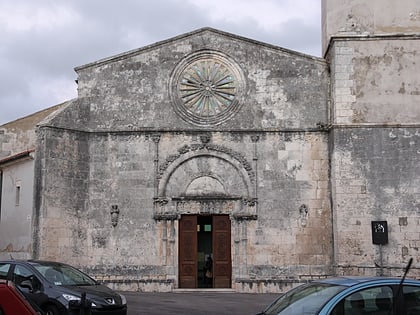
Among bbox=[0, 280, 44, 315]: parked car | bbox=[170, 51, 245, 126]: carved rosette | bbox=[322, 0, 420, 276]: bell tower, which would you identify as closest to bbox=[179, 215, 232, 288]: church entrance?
bbox=[170, 51, 245, 126]: carved rosette

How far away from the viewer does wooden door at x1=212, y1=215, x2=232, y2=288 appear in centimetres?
2052

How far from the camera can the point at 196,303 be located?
1698 cm

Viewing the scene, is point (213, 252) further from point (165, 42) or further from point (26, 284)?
point (26, 284)

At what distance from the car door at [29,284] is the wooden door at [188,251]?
906 cm

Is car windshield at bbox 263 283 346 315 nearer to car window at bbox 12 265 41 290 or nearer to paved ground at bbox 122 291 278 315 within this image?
car window at bbox 12 265 41 290

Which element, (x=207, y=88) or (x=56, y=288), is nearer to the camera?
(x=56, y=288)

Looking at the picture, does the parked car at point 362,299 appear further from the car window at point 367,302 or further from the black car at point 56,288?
the black car at point 56,288

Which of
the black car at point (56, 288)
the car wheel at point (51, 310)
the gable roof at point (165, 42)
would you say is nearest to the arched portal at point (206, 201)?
the gable roof at point (165, 42)

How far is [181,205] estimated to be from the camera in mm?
20781

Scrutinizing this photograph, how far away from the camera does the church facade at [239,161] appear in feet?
65.0

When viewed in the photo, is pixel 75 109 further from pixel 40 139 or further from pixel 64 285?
pixel 64 285

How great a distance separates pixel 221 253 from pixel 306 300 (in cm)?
1379

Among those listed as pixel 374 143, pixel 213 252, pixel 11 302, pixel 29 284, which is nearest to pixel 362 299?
pixel 11 302

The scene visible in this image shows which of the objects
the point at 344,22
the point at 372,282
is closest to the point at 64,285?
the point at 372,282
